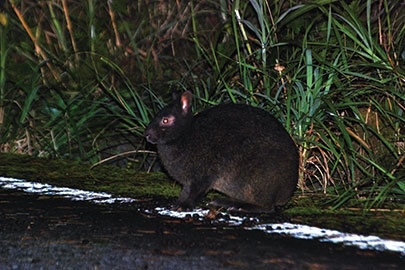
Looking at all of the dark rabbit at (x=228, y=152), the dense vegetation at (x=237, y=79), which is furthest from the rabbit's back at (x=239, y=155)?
the dense vegetation at (x=237, y=79)

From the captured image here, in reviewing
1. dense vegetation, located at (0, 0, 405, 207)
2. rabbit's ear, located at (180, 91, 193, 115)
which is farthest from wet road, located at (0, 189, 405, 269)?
dense vegetation, located at (0, 0, 405, 207)

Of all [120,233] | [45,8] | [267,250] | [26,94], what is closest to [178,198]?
[120,233]

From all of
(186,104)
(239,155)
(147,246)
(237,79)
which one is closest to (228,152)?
(239,155)

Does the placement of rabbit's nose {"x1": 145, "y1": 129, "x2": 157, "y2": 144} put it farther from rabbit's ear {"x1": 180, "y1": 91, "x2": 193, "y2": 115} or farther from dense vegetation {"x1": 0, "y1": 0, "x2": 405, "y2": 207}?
dense vegetation {"x1": 0, "y1": 0, "x2": 405, "y2": 207}

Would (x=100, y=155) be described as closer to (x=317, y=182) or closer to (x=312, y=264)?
(x=317, y=182)

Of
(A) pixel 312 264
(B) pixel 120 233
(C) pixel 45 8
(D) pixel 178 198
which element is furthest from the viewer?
(C) pixel 45 8

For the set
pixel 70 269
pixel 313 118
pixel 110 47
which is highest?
pixel 110 47

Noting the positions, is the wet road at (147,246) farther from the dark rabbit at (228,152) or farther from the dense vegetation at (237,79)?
the dense vegetation at (237,79)
